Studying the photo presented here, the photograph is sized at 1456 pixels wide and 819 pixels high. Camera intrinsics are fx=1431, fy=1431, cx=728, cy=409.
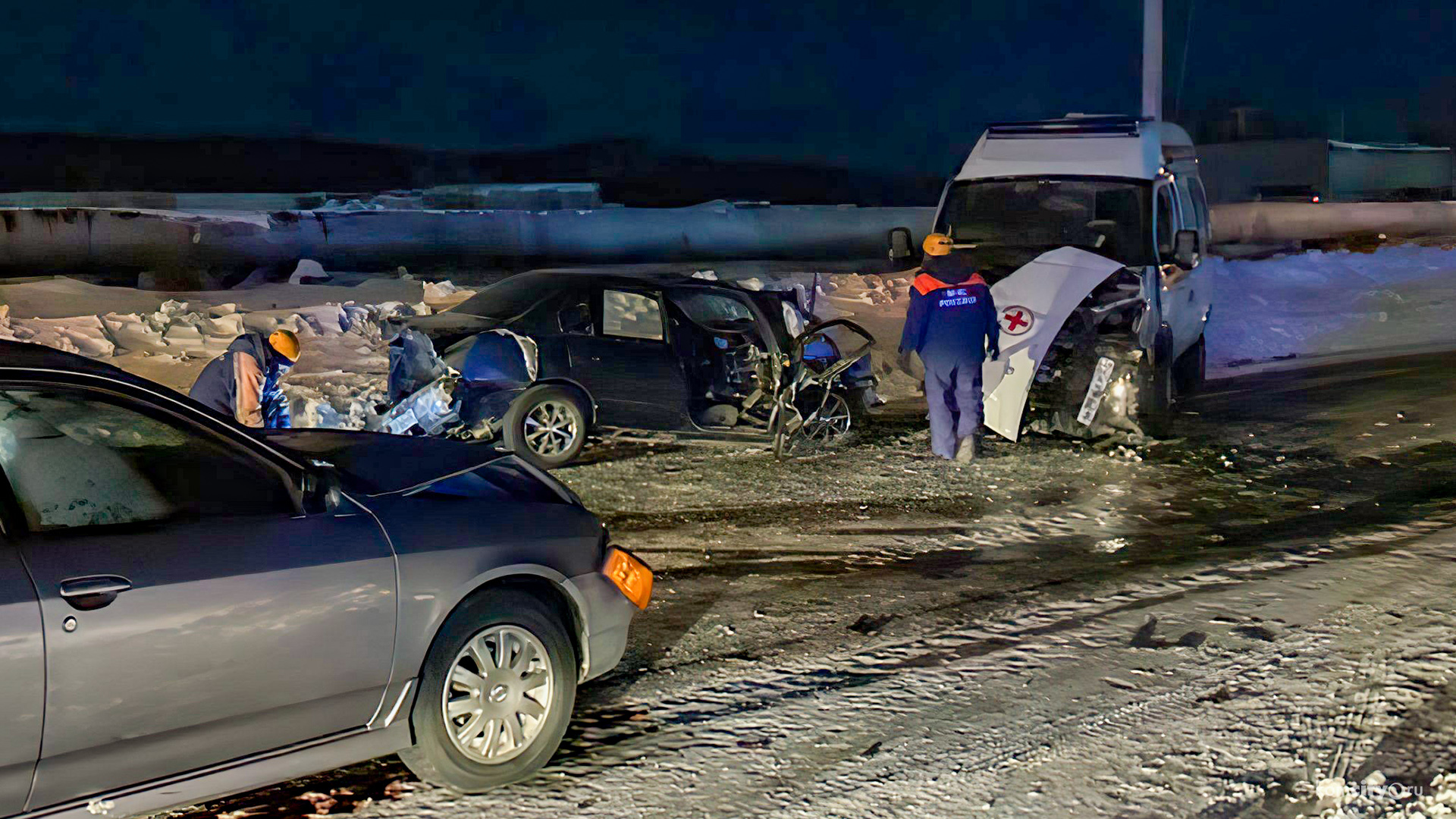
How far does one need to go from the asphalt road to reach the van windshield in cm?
170

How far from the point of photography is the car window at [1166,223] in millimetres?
12203

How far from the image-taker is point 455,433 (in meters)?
10.4

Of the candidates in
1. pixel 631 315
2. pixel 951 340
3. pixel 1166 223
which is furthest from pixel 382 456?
pixel 1166 223

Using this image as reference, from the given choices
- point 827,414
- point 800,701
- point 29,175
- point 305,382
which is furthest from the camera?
point 29,175

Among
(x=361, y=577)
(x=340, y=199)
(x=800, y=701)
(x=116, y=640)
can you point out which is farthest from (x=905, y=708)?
(x=340, y=199)

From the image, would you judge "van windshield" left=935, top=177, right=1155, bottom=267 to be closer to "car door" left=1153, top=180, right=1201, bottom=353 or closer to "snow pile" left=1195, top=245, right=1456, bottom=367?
"car door" left=1153, top=180, right=1201, bottom=353

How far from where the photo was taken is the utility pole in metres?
23.2

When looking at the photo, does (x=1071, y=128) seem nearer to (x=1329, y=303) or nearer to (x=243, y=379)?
(x=243, y=379)

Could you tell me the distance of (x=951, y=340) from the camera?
34.9ft

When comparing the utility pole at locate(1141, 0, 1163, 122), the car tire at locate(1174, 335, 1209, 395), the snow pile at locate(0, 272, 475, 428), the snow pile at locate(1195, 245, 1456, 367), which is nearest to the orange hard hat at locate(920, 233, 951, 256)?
the car tire at locate(1174, 335, 1209, 395)

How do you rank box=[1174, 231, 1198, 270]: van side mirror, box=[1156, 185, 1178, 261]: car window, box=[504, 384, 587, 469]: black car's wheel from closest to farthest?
box=[504, 384, 587, 469]: black car's wheel → box=[1174, 231, 1198, 270]: van side mirror → box=[1156, 185, 1178, 261]: car window

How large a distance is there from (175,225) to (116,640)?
49.4ft

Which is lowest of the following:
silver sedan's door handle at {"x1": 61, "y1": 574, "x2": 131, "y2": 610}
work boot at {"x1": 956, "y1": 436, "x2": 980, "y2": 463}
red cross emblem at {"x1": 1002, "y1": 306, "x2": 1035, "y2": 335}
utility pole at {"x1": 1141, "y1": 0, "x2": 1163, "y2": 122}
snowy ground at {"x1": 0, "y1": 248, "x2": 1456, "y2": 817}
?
snowy ground at {"x1": 0, "y1": 248, "x2": 1456, "y2": 817}

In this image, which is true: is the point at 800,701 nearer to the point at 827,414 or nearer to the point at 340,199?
the point at 827,414
